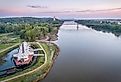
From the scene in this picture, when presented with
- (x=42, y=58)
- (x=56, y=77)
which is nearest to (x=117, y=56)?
(x=42, y=58)

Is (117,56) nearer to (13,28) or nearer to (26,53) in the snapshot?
(26,53)

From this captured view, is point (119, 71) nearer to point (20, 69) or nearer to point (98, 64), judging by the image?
point (98, 64)

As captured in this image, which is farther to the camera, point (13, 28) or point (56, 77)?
point (13, 28)

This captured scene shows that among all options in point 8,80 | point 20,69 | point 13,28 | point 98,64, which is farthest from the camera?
point 13,28

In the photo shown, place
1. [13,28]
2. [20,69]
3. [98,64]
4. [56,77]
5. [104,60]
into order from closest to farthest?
[56,77]
[20,69]
[98,64]
[104,60]
[13,28]

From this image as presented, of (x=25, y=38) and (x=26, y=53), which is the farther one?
(x=25, y=38)

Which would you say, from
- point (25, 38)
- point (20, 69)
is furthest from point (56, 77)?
point (25, 38)

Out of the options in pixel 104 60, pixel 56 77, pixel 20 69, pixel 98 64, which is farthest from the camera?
pixel 104 60

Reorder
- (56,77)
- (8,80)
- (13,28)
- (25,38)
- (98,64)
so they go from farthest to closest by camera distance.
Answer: (13,28), (25,38), (98,64), (56,77), (8,80)
